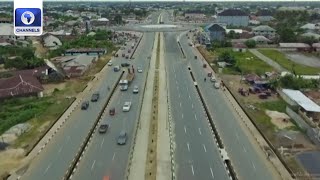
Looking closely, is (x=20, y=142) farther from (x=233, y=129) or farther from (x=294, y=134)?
(x=294, y=134)

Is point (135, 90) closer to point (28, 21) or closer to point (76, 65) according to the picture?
point (76, 65)

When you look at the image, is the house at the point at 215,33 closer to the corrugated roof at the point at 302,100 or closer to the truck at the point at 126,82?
the truck at the point at 126,82

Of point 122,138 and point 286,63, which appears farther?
point 286,63

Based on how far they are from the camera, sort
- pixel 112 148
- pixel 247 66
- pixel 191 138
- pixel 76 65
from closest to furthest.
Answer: pixel 112 148
pixel 191 138
pixel 76 65
pixel 247 66

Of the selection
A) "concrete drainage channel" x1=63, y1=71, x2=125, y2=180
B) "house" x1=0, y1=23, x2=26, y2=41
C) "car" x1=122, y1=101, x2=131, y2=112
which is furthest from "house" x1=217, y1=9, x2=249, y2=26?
"concrete drainage channel" x1=63, y1=71, x2=125, y2=180

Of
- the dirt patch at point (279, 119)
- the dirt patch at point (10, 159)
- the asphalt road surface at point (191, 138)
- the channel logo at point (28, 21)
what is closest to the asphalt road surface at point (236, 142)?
the asphalt road surface at point (191, 138)

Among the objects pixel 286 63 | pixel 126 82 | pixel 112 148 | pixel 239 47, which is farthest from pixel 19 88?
pixel 239 47
